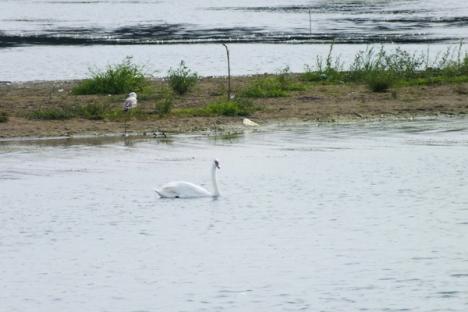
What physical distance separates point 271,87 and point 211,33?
25.6 metres

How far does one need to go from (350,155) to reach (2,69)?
62.7 feet

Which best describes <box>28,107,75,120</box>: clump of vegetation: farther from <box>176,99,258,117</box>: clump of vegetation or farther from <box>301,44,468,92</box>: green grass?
<box>301,44,468,92</box>: green grass

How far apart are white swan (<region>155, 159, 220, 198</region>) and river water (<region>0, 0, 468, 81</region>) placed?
17.2 m

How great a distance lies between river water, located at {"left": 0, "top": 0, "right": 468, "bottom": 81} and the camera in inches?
1564

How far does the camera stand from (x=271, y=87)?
89.5 feet

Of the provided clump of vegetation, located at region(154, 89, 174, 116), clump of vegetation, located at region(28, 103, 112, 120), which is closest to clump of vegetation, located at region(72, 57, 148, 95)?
clump of vegetation, located at region(154, 89, 174, 116)

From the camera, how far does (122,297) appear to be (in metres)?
13.5

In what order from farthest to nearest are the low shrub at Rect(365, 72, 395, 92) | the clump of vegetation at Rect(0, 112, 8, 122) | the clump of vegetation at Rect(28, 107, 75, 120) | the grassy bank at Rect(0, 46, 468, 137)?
the low shrub at Rect(365, 72, 395, 92), the clump of vegetation at Rect(28, 107, 75, 120), the grassy bank at Rect(0, 46, 468, 137), the clump of vegetation at Rect(0, 112, 8, 122)

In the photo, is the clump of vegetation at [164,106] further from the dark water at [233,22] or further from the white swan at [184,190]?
the dark water at [233,22]

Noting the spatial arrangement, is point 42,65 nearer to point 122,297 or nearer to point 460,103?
point 460,103

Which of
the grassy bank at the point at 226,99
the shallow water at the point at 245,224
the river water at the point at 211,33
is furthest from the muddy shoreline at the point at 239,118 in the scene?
the river water at the point at 211,33

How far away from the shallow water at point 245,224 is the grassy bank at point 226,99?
1.29 meters

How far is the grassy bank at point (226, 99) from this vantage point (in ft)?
80.2

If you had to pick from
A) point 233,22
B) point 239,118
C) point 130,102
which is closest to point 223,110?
point 239,118
